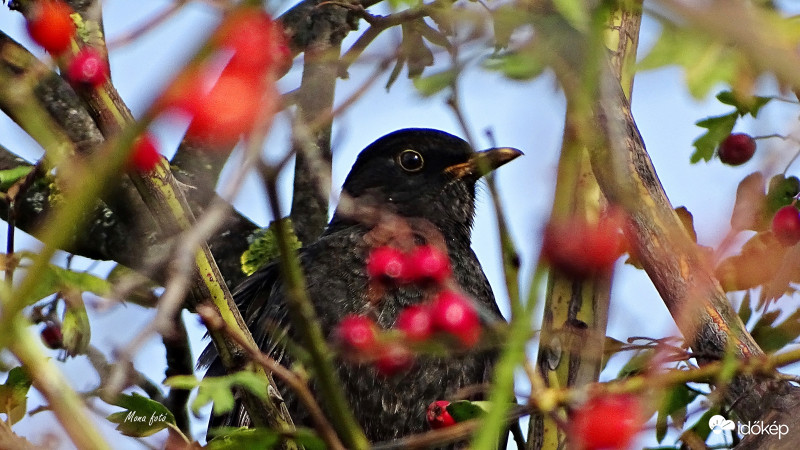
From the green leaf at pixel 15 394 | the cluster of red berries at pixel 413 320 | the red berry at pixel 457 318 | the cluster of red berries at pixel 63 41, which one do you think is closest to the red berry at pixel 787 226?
the cluster of red berries at pixel 413 320

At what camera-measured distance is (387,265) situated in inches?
118

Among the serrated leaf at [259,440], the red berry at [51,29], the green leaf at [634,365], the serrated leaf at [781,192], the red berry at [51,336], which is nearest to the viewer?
the red berry at [51,29]

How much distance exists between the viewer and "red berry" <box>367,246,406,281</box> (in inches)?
116

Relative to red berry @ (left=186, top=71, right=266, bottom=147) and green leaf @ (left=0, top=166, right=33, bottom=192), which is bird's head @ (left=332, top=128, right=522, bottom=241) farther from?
red berry @ (left=186, top=71, right=266, bottom=147)

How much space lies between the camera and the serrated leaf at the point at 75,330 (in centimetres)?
329

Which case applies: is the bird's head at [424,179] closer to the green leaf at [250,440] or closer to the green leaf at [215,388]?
the green leaf at [250,440]

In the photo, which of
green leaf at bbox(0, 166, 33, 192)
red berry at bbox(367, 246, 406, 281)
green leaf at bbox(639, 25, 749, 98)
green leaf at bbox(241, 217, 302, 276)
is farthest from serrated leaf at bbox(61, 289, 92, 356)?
green leaf at bbox(639, 25, 749, 98)

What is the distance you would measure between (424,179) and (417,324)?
2971mm

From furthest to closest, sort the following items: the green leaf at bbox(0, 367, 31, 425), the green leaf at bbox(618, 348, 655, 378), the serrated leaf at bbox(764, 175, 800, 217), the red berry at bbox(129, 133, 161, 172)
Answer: the serrated leaf at bbox(764, 175, 800, 217)
the green leaf at bbox(618, 348, 655, 378)
the green leaf at bbox(0, 367, 31, 425)
the red berry at bbox(129, 133, 161, 172)

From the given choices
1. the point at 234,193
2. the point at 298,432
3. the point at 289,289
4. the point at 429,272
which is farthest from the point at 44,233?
the point at 429,272

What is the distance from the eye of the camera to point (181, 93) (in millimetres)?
1217

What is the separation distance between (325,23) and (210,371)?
5.74 ft

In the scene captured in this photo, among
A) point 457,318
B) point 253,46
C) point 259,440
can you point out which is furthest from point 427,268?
point 253,46

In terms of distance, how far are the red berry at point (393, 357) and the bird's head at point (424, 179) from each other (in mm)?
2638
